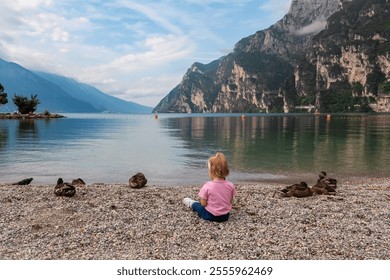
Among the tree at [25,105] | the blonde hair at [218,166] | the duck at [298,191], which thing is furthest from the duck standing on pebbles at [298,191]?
the tree at [25,105]

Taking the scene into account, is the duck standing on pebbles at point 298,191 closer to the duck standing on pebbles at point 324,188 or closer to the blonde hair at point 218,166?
the duck standing on pebbles at point 324,188

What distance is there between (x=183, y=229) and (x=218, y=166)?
2.19 metres

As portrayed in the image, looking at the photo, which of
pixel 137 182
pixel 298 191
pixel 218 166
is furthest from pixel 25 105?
pixel 218 166

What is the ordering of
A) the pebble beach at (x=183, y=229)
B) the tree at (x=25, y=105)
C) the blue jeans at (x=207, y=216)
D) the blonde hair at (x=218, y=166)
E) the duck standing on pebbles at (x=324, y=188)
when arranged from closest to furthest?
the pebble beach at (x=183, y=229), the blonde hair at (x=218, y=166), the blue jeans at (x=207, y=216), the duck standing on pebbles at (x=324, y=188), the tree at (x=25, y=105)

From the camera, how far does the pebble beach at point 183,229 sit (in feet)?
27.4

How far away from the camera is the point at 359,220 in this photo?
36.6 feet

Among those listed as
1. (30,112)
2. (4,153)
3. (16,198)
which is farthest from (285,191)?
(30,112)

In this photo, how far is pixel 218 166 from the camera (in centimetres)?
1059

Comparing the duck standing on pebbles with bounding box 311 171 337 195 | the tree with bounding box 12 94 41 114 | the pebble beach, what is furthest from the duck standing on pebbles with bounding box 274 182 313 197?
the tree with bounding box 12 94 41 114

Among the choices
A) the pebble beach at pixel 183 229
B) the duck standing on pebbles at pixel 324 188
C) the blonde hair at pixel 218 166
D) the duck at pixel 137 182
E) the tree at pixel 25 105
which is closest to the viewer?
the pebble beach at pixel 183 229

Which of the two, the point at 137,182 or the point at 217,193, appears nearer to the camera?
the point at 217,193

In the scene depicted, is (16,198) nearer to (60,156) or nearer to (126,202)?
(126,202)

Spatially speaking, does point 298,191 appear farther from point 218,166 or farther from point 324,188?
point 218,166

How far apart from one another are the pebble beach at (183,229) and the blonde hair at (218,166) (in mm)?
1569
